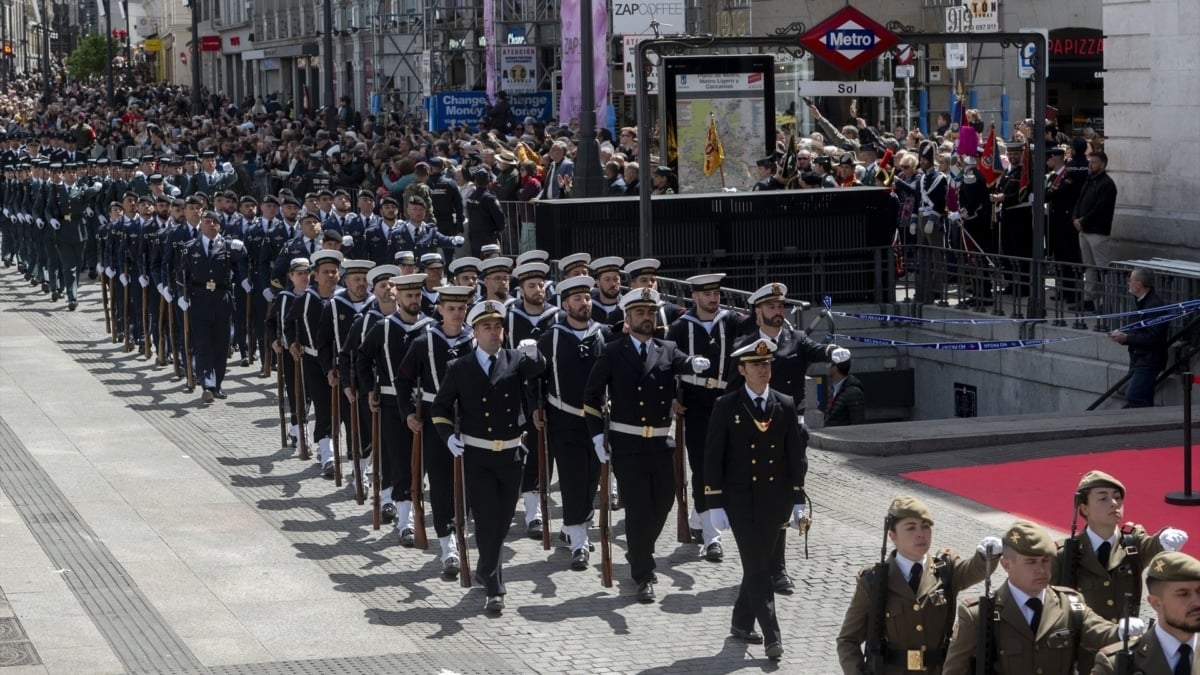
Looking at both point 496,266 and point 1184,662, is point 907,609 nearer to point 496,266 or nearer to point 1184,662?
point 1184,662

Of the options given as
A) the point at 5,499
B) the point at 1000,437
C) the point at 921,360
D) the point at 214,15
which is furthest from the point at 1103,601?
the point at 214,15

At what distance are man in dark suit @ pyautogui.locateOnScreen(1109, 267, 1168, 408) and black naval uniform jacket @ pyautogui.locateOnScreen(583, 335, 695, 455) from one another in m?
6.14

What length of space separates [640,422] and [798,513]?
1493 millimetres

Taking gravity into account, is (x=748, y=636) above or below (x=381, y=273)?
below

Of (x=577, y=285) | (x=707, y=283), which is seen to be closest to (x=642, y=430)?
(x=577, y=285)

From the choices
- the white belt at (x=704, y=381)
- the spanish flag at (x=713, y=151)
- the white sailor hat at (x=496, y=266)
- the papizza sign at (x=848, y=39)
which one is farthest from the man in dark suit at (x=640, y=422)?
the spanish flag at (x=713, y=151)

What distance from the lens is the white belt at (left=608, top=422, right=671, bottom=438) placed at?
11844mm

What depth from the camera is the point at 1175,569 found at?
6402mm

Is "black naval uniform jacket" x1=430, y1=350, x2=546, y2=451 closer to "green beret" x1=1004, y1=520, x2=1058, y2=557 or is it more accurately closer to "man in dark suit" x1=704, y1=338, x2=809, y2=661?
"man in dark suit" x1=704, y1=338, x2=809, y2=661

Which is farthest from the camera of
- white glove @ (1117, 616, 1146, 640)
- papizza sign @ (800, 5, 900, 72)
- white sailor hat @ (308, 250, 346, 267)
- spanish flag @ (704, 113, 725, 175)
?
spanish flag @ (704, 113, 725, 175)

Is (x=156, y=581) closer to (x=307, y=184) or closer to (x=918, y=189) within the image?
(x=918, y=189)

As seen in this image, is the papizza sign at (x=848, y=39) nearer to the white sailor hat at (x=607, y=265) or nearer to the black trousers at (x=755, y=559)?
the white sailor hat at (x=607, y=265)

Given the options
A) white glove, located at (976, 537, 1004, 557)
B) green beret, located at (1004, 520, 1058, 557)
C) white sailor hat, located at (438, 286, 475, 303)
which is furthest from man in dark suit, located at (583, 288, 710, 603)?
green beret, located at (1004, 520, 1058, 557)

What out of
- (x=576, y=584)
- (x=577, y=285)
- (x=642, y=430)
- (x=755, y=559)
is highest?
(x=577, y=285)
